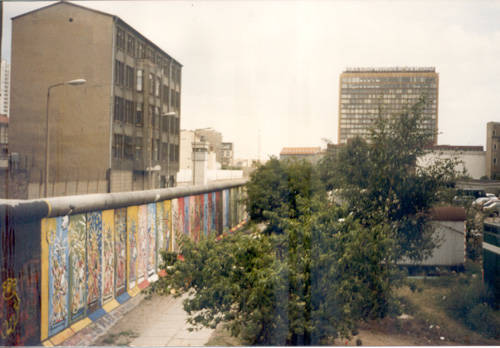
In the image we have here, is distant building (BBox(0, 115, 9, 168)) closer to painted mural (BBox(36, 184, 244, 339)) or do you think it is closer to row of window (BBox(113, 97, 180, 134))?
row of window (BBox(113, 97, 180, 134))

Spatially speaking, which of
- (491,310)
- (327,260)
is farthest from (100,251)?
(491,310)

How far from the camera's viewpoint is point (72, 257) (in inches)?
218

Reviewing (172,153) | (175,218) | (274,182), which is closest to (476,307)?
(175,218)

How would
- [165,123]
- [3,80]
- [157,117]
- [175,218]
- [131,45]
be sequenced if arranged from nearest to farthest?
[3,80] < [175,218] < [131,45] < [157,117] < [165,123]

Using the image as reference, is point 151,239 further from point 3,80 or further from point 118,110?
point 118,110

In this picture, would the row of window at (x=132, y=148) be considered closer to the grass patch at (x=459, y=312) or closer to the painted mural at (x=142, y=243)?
the painted mural at (x=142, y=243)

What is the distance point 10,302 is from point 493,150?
316 inches

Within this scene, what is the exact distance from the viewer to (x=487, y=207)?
9.70 metres

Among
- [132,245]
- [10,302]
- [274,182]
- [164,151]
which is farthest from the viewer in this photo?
[164,151]

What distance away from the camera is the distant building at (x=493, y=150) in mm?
6828

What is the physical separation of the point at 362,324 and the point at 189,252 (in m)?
3.34

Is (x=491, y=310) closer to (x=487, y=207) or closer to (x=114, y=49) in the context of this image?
(x=487, y=207)

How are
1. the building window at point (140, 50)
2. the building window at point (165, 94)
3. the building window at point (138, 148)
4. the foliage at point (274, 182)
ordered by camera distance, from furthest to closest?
the building window at point (165, 94) < the building window at point (138, 148) < the building window at point (140, 50) < the foliage at point (274, 182)

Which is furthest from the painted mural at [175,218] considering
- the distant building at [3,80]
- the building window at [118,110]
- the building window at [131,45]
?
the building window at [131,45]
